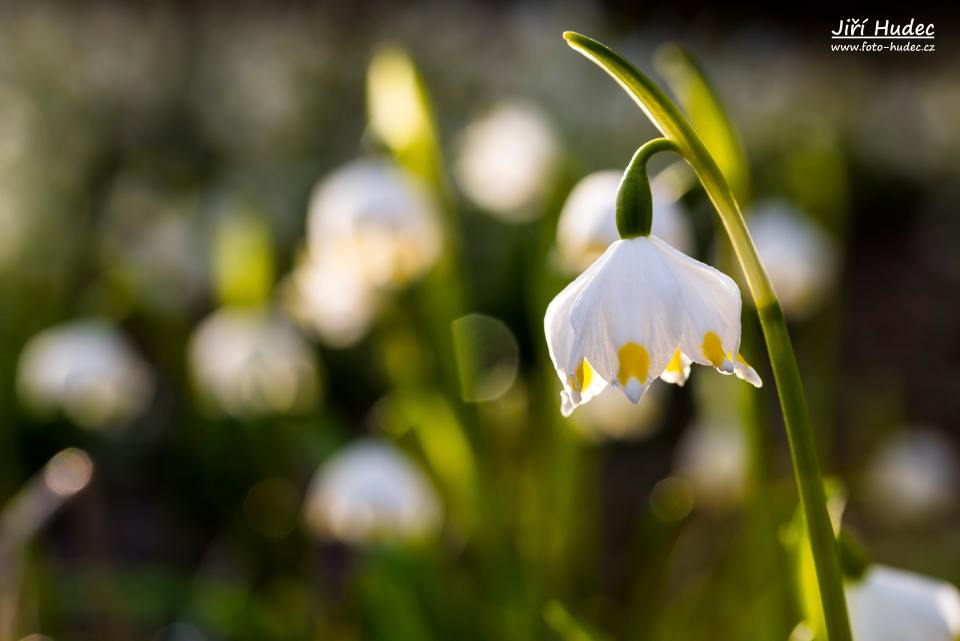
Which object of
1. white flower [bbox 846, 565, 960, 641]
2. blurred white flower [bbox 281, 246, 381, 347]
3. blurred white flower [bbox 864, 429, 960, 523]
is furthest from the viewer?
blurred white flower [bbox 864, 429, 960, 523]

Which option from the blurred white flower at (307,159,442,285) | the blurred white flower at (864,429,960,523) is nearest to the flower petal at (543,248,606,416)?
the blurred white flower at (307,159,442,285)

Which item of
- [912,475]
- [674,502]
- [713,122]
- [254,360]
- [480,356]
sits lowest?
[912,475]

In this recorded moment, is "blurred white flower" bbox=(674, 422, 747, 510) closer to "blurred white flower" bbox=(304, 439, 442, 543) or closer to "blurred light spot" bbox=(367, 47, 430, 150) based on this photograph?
"blurred white flower" bbox=(304, 439, 442, 543)

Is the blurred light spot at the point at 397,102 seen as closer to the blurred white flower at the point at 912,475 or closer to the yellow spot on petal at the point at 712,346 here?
the yellow spot on petal at the point at 712,346

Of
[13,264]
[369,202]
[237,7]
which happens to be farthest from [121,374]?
[237,7]

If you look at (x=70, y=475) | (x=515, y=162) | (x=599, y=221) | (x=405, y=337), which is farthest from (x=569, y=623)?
(x=515, y=162)

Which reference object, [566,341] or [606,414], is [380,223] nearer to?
[606,414]
